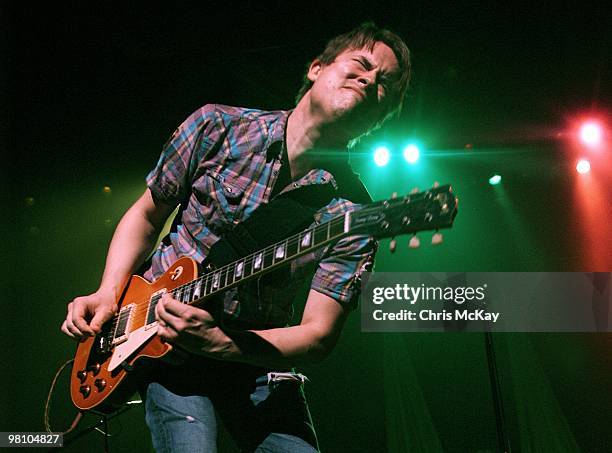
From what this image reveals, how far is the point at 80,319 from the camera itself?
176cm

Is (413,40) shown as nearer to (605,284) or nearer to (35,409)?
(605,284)

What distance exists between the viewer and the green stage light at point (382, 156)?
4429 mm

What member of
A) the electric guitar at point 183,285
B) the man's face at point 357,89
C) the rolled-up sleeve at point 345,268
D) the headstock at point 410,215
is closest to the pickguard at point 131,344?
the electric guitar at point 183,285

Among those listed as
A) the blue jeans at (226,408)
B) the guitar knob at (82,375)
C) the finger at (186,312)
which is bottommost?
the blue jeans at (226,408)

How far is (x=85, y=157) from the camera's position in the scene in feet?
12.3

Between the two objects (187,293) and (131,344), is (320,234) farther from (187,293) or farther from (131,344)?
(131,344)

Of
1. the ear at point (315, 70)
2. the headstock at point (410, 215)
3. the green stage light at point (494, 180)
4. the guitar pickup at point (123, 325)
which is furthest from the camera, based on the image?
the green stage light at point (494, 180)

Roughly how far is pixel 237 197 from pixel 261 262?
35cm

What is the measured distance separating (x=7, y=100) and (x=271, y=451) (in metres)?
3.14

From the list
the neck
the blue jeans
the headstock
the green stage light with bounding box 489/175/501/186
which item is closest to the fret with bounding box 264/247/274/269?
the headstock

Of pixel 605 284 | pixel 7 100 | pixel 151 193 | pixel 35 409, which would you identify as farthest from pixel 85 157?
pixel 605 284

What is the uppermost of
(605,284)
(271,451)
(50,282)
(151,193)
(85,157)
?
(85,157)

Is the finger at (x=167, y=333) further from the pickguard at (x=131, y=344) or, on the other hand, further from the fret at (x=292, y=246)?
the fret at (x=292, y=246)

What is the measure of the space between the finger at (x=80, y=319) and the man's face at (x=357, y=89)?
1087mm
